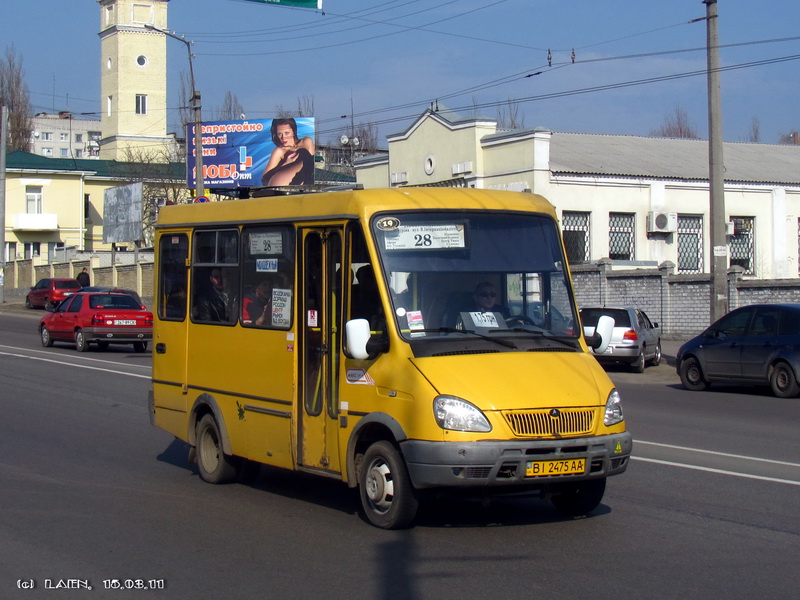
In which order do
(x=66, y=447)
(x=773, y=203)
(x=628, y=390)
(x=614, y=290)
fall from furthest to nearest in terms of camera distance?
(x=773, y=203)
(x=614, y=290)
(x=628, y=390)
(x=66, y=447)

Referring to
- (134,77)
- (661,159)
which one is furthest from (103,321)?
(134,77)

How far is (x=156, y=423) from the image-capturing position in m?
10.7

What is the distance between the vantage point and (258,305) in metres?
8.96

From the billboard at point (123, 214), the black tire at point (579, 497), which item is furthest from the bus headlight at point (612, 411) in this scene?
the billboard at point (123, 214)

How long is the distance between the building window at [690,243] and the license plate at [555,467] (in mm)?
32849

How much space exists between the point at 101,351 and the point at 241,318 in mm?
19150

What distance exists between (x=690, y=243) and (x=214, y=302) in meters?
31.9

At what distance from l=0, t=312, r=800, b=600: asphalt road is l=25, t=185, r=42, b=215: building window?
209 feet

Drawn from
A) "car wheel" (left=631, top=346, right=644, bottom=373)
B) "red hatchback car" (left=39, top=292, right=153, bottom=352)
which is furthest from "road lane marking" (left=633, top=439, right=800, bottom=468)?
"red hatchback car" (left=39, top=292, right=153, bottom=352)

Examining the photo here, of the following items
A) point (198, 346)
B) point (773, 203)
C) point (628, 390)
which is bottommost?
point (628, 390)

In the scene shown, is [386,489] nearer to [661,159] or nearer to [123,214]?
[661,159]

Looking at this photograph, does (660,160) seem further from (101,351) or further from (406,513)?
(406,513)

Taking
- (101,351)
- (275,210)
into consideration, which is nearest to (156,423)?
(275,210)

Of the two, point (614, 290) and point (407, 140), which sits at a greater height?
point (407, 140)
